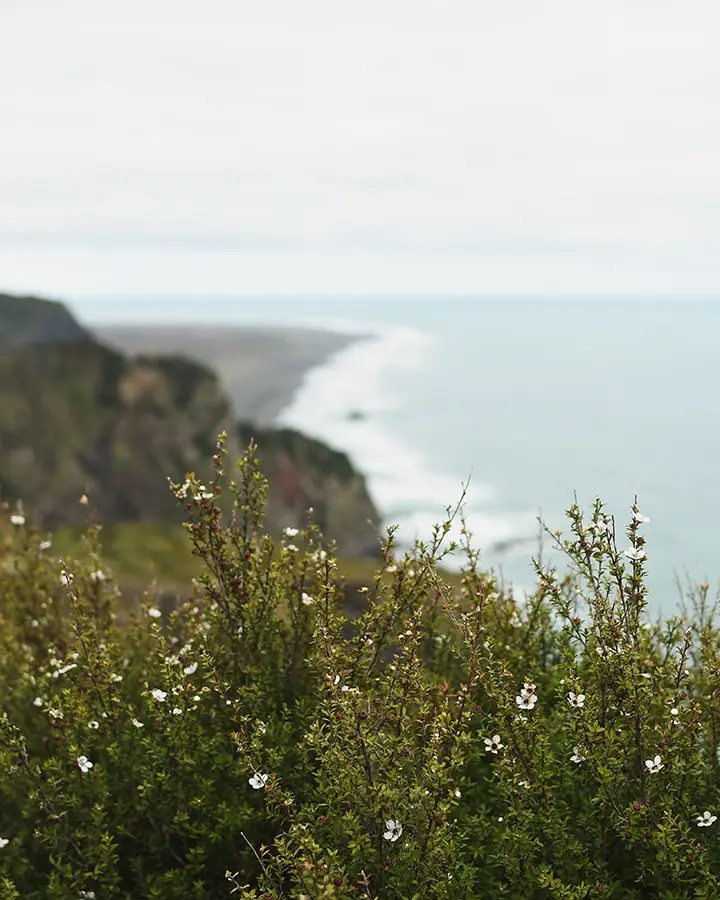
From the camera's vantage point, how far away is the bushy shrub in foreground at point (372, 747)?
431 cm

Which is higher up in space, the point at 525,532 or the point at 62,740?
the point at 62,740

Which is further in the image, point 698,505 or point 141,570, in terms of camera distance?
point 698,505

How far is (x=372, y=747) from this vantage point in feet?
13.9

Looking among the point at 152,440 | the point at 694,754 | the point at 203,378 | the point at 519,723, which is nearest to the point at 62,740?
the point at 519,723

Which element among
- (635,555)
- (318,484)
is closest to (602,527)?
(635,555)

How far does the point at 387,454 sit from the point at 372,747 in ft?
344

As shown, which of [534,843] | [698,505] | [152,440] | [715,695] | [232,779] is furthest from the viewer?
[698,505]

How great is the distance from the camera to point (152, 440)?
109 ft

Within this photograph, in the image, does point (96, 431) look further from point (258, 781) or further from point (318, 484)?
point (258, 781)

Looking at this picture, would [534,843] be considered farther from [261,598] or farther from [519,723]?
[261,598]

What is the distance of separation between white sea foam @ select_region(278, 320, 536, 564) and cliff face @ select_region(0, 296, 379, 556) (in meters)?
11.2

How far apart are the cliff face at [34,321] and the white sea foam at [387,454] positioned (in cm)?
3306

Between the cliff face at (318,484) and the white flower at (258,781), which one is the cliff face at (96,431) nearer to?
the cliff face at (318,484)

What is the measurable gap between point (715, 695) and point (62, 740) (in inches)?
→ 174
